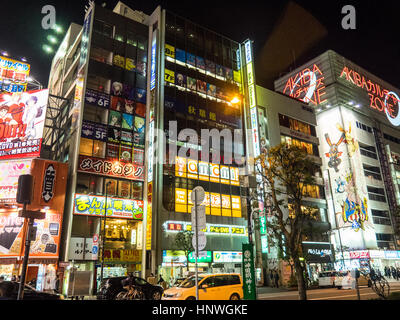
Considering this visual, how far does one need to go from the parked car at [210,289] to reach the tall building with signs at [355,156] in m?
35.5

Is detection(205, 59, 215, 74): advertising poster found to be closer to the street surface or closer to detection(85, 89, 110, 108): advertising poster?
detection(85, 89, 110, 108): advertising poster

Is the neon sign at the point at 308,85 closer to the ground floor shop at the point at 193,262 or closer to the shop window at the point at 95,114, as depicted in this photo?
the ground floor shop at the point at 193,262

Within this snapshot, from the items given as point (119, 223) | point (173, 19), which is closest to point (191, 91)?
point (173, 19)

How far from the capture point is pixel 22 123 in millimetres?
34875

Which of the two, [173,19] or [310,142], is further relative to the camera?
[310,142]

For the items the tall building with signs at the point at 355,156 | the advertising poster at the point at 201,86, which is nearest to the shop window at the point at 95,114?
the advertising poster at the point at 201,86

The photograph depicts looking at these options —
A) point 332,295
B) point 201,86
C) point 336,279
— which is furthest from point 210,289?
point 201,86

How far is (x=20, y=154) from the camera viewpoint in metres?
32.8

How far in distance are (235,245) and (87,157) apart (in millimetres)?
19886

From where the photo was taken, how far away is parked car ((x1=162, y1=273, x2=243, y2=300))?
50.2 feet

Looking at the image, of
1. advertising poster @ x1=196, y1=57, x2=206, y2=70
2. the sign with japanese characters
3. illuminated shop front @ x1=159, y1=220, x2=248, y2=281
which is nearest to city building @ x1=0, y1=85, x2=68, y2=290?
the sign with japanese characters

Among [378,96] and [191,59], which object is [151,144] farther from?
[378,96]

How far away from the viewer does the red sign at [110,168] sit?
33.2 metres
